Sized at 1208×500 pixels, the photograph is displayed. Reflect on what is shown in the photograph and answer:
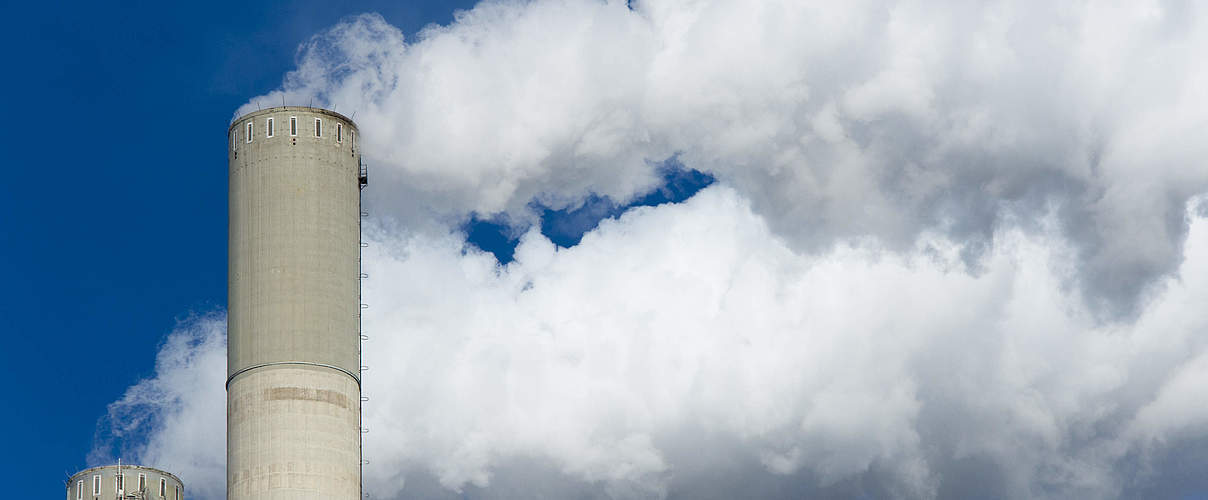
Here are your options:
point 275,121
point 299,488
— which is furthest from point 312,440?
point 275,121

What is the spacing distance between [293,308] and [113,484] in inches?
709

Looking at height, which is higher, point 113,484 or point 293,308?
point 293,308

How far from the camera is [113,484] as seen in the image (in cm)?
13538

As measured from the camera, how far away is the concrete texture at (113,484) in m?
135

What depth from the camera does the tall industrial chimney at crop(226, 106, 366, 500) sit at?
417 feet

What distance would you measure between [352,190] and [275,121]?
21.9 feet

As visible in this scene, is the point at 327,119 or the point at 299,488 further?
the point at 327,119

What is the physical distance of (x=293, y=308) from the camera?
426 feet

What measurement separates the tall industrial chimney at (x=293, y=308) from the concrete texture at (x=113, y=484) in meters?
10.1

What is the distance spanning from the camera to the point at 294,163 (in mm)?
132875

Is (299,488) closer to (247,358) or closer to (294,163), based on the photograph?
(247,358)

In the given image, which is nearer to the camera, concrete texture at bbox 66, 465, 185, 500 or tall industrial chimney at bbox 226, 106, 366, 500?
tall industrial chimney at bbox 226, 106, 366, 500

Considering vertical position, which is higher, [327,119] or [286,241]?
[327,119]

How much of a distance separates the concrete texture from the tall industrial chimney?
1006 centimetres
